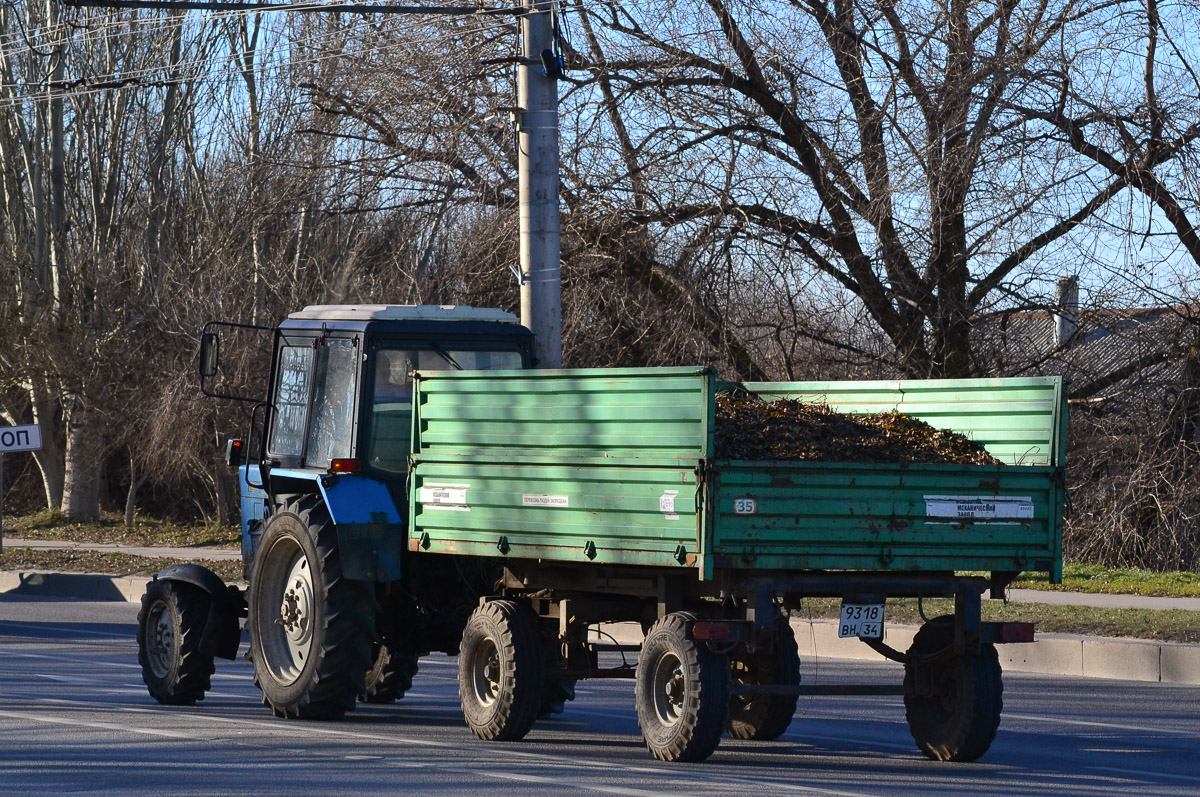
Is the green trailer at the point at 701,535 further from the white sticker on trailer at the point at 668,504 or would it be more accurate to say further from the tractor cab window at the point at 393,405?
the tractor cab window at the point at 393,405

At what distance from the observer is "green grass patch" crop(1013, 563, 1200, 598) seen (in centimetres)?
1669

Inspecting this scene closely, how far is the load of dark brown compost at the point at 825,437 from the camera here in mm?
7871

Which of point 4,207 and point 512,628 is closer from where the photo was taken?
point 512,628

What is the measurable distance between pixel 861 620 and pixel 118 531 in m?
22.6

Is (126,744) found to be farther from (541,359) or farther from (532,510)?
(541,359)

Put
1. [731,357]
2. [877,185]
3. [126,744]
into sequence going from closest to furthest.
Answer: [126,744] → [877,185] → [731,357]

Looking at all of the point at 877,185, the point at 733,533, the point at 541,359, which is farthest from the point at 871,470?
the point at 877,185

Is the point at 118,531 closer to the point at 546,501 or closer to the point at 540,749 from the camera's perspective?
the point at 540,749

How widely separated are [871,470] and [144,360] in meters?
22.0

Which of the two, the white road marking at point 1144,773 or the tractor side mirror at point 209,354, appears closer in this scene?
the white road marking at point 1144,773

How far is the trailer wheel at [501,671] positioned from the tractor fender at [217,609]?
6.11 feet

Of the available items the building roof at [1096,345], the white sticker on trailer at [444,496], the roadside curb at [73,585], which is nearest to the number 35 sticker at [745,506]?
the white sticker on trailer at [444,496]

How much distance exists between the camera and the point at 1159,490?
1878 centimetres

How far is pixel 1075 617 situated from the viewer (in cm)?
1434
